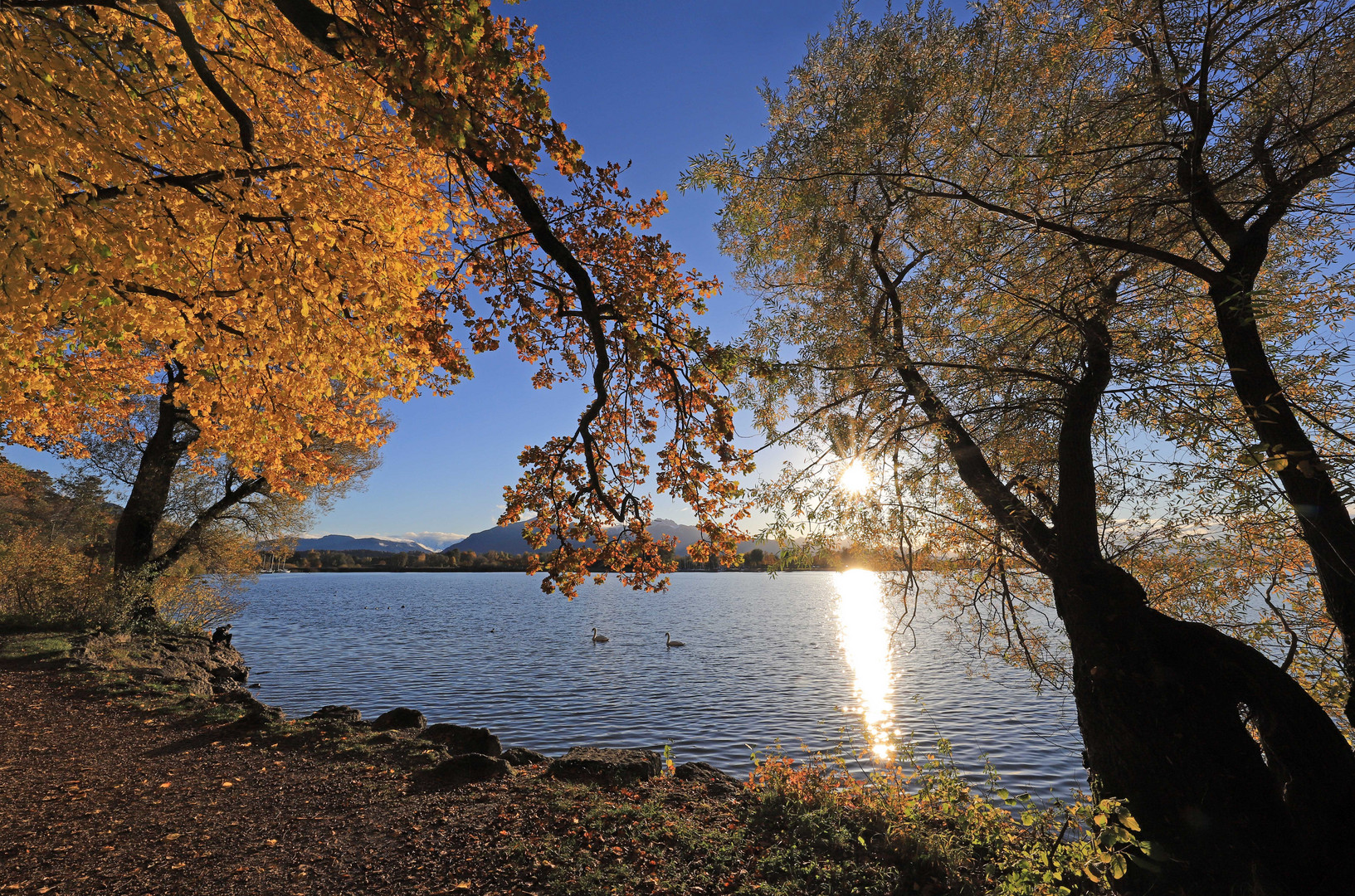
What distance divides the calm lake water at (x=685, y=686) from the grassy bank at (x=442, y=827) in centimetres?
301

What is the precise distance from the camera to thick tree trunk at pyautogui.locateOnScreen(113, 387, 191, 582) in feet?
54.0

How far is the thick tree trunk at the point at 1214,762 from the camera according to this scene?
4723mm

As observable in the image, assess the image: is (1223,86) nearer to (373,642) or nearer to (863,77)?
(863,77)

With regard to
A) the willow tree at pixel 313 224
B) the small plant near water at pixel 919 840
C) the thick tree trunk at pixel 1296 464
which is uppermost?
the willow tree at pixel 313 224

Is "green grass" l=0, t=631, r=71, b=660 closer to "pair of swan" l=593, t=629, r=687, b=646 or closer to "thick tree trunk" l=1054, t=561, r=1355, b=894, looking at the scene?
"pair of swan" l=593, t=629, r=687, b=646

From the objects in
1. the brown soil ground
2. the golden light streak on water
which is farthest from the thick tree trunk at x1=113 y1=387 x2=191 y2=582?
the golden light streak on water

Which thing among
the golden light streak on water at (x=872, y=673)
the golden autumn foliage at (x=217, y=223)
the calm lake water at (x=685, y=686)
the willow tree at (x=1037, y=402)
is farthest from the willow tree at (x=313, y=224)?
the calm lake water at (x=685, y=686)

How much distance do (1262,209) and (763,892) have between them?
337 inches

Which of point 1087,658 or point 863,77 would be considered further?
point 863,77

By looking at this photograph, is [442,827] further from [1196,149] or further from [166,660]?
[166,660]

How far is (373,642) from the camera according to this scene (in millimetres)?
27562

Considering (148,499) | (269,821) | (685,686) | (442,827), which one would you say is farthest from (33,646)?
(685,686)

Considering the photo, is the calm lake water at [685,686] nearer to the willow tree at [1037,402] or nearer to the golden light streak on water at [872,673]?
the golden light streak on water at [872,673]

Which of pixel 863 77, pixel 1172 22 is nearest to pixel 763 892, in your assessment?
pixel 1172 22
